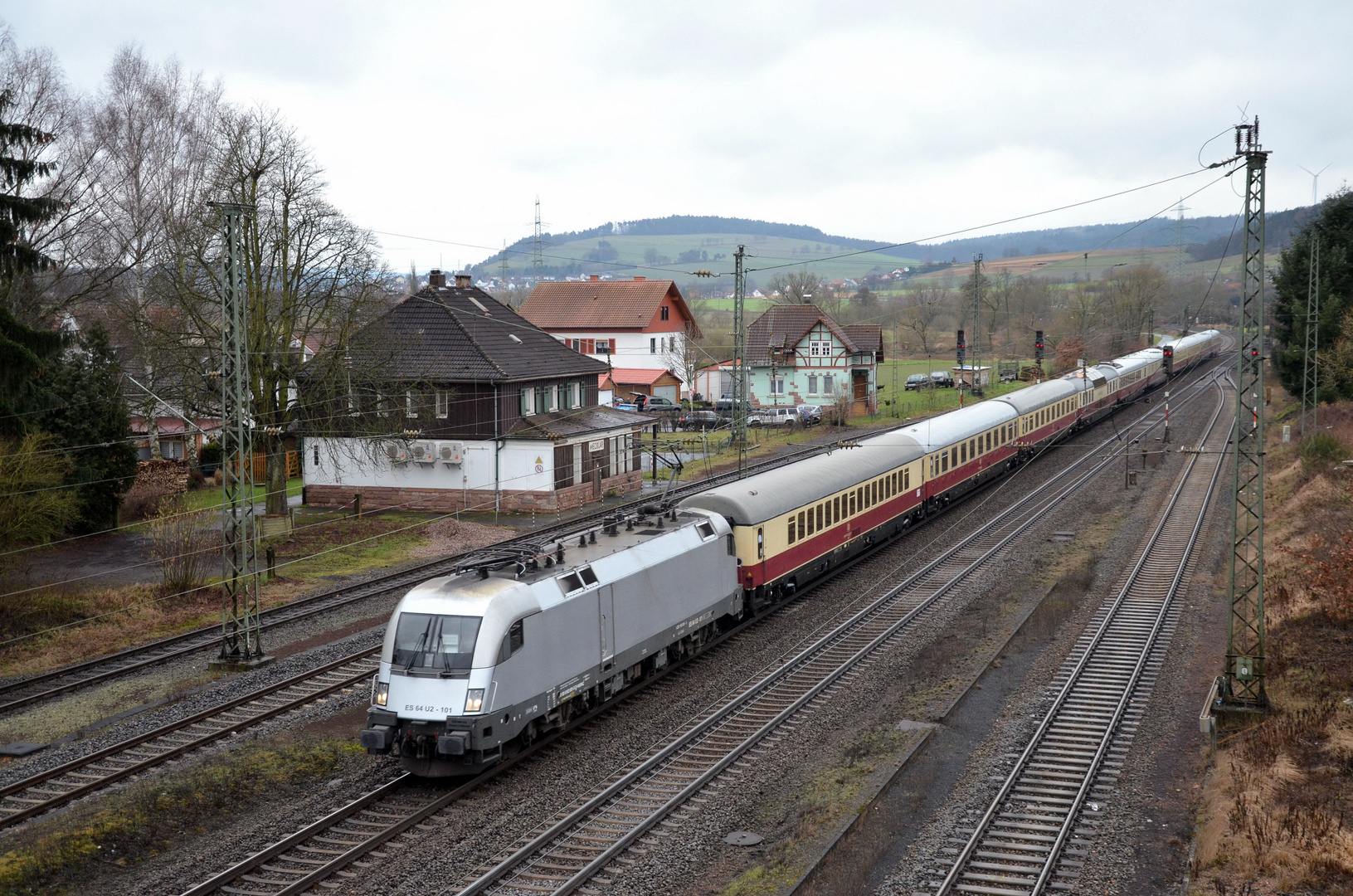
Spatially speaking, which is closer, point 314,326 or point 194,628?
point 194,628

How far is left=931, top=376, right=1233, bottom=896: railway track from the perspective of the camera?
1321cm

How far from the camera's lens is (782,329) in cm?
7900

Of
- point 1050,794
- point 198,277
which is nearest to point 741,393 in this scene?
point 198,277

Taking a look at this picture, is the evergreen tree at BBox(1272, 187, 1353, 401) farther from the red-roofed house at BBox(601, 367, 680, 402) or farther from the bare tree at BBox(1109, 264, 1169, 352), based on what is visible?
the bare tree at BBox(1109, 264, 1169, 352)

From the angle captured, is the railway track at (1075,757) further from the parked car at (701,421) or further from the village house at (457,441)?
the parked car at (701,421)

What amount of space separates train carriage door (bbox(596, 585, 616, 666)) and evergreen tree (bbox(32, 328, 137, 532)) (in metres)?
23.5

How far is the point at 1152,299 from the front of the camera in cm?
10438

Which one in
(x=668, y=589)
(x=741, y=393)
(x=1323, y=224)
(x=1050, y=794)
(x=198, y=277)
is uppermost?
(x=1323, y=224)

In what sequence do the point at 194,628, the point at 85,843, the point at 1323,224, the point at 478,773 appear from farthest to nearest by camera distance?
the point at 1323,224
the point at 194,628
the point at 478,773
the point at 85,843

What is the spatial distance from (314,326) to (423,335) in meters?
6.69

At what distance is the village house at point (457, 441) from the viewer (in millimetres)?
40531

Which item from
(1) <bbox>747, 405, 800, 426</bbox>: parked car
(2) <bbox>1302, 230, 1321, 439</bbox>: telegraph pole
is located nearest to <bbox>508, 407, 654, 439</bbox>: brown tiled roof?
(1) <bbox>747, 405, 800, 426</bbox>: parked car

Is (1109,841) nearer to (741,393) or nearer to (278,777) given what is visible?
(278,777)

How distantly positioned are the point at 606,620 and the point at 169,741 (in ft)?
24.7
